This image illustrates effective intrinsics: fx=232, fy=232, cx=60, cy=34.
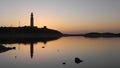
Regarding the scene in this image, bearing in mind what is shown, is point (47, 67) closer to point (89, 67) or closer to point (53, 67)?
point (53, 67)

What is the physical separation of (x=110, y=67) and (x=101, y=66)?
1.60 metres

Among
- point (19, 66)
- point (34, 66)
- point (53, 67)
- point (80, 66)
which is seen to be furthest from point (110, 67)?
point (19, 66)

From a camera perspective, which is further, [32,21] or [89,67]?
[32,21]

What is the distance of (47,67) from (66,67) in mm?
3316

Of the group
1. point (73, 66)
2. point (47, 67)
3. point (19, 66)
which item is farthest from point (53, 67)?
point (19, 66)

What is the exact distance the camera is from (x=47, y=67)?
40.4 m

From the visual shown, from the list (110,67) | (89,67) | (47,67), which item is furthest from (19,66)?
(110,67)

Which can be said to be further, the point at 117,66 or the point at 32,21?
the point at 32,21

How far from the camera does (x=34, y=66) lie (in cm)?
4103

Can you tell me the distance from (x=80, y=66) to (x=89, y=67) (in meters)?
1.65

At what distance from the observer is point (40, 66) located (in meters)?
41.1

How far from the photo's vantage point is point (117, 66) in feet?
133

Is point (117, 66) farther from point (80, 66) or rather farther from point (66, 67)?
point (66, 67)

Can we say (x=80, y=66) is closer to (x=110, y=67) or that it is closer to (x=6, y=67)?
(x=110, y=67)
